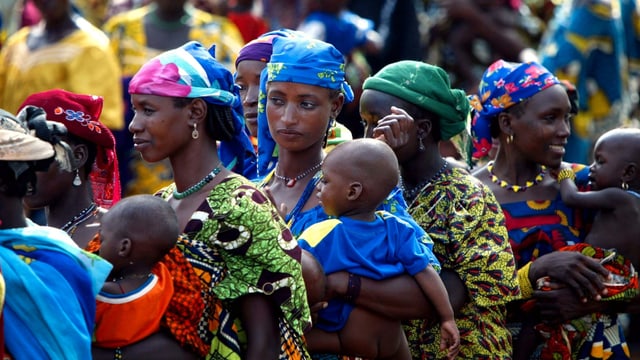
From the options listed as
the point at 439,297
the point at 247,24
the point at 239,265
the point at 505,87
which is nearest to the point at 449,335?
the point at 439,297

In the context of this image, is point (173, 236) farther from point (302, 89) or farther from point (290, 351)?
point (302, 89)

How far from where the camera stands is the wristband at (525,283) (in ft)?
21.5

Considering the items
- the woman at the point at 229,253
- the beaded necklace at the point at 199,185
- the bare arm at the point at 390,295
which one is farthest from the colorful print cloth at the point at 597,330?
the beaded necklace at the point at 199,185

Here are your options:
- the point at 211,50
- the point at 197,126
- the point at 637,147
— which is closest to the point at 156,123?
the point at 197,126

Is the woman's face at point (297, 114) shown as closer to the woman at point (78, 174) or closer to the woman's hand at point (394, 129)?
the woman's hand at point (394, 129)

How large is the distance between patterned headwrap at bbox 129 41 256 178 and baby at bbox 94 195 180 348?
27.4 inches

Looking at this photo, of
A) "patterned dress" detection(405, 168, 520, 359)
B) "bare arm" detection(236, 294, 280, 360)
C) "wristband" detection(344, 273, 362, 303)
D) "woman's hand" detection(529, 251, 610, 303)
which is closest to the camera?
"bare arm" detection(236, 294, 280, 360)

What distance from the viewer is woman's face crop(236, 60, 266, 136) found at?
6.54m

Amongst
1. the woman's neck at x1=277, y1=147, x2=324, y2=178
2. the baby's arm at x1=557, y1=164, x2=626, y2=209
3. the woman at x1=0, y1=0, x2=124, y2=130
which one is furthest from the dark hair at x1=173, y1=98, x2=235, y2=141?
the woman at x1=0, y1=0, x2=124, y2=130

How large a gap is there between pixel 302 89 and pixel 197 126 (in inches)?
21.8

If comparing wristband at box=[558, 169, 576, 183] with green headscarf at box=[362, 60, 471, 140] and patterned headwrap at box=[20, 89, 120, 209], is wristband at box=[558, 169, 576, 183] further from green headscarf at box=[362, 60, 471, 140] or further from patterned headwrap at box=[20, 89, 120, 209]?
patterned headwrap at box=[20, 89, 120, 209]

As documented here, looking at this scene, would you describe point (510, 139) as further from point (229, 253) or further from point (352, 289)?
point (229, 253)

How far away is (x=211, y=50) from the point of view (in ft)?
18.9

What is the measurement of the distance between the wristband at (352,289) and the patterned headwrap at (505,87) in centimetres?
200
